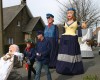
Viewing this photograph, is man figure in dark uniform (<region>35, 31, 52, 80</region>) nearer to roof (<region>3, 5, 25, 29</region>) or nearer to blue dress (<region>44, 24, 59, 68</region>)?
blue dress (<region>44, 24, 59, 68</region>)

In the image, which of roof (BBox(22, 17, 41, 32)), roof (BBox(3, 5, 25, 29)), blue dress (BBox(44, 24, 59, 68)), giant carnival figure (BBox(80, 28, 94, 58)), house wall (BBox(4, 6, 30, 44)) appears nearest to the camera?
blue dress (BBox(44, 24, 59, 68))

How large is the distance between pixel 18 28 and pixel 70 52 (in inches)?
1304

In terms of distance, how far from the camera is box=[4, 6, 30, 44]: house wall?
134 feet

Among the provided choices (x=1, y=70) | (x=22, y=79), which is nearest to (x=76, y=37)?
(x=22, y=79)

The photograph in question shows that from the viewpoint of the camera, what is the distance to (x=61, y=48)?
10.2 m

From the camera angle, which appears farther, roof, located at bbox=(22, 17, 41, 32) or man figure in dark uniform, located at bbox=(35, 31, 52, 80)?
A: roof, located at bbox=(22, 17, 41, 32)

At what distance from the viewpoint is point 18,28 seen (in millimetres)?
42594

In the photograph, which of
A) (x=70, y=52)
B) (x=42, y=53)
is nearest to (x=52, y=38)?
(x=70, y=52)

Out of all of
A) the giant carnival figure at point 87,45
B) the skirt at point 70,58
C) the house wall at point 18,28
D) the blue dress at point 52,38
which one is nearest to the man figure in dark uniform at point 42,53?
the skirt at point 70,58

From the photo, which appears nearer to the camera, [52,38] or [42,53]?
[42,53]

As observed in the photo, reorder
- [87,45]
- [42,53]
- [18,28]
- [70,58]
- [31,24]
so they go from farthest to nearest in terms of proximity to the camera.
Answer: [31,24] < [18,28] < [87,45] < [70,58] < [42,53]

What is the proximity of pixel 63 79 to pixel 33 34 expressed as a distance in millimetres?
34163

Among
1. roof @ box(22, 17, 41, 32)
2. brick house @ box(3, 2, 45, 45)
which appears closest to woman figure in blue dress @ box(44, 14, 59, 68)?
brick house @ box(3, 2, 45, 45)

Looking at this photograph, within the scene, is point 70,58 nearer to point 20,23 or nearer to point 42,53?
point 42,53
